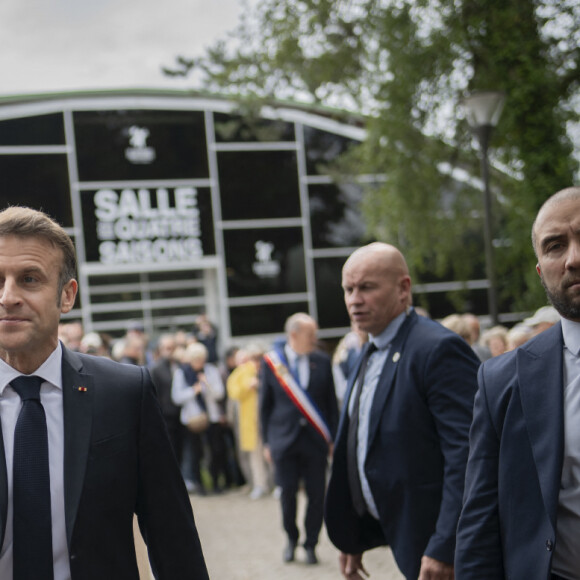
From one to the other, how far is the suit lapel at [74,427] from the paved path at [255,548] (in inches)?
190

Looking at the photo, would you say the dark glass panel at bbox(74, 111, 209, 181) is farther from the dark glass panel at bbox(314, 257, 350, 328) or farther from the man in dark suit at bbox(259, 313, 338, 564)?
the man in dark suit at bbox(259, 313, 338, 564)

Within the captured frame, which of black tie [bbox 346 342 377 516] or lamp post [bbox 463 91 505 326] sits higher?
lamp post [bbox 463 91 505 326]

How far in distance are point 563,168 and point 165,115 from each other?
1222 cm

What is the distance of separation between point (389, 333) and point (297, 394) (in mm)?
4153

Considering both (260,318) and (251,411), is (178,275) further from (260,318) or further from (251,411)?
(251,411)

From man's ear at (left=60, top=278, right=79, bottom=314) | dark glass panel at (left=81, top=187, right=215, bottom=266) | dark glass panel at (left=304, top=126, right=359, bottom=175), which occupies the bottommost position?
man's ear at (left=60, top=278, right=79, bottom=314)

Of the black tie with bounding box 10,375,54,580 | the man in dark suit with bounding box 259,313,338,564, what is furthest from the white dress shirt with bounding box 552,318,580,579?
the man in dark suit with bounding box 259,313,338,564

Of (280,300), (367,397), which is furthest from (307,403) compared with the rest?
(280,300)

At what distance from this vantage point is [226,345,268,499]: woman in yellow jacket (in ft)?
36.8

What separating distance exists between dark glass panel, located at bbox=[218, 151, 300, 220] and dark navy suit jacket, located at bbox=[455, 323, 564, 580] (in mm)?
18642

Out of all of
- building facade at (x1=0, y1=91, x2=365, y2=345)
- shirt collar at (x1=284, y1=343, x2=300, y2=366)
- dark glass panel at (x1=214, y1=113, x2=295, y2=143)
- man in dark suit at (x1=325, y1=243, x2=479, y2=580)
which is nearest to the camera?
man in dark suit at (x1=325, y1=243, x2=479, y2=580)

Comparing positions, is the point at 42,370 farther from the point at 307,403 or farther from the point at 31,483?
the point at 307,403

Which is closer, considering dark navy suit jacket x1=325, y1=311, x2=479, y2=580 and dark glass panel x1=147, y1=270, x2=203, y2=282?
dark navy suit jacket x1=325, y1=311, x2=479, y2=580

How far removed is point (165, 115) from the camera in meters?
20.9
